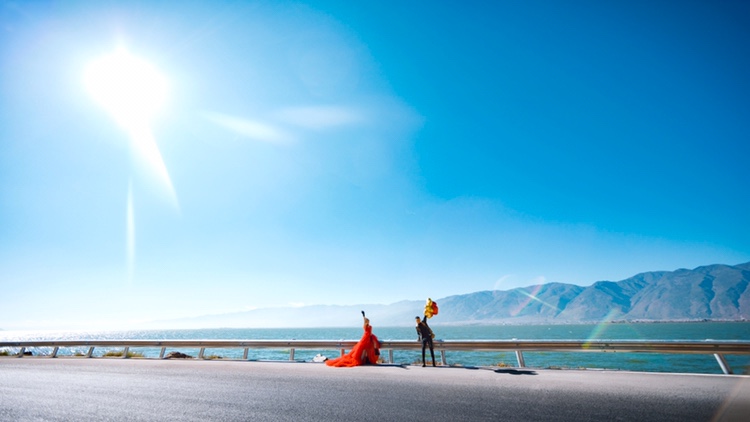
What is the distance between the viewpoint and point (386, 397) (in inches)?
256

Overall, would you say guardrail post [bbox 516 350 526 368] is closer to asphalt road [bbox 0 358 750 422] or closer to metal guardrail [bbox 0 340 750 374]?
metal guardrail [bbox 0 340 750 374]

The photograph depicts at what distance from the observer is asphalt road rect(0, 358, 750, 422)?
17.2 ft

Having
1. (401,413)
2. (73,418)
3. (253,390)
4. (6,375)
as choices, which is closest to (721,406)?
(401,413)

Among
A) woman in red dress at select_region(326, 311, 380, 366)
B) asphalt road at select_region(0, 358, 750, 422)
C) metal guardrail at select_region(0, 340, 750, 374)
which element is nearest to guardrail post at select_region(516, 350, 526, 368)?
metal guardrail at select_region(0, 340, 750, 374)

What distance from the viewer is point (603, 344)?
1005cm

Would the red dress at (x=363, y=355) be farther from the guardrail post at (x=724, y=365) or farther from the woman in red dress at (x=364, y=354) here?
the guardrail post at (x=724, y=365)

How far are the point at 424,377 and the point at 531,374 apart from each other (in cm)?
263

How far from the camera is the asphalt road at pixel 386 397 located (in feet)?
17.2

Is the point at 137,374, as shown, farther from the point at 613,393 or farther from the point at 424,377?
the point at 613,393

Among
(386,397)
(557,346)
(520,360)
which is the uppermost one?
(557,346)

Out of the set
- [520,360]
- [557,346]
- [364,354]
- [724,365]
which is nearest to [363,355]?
[364,354]

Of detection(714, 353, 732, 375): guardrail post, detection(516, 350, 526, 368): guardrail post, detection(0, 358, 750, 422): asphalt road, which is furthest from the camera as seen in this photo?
detection(516, 350, 526, 368): guardrail post

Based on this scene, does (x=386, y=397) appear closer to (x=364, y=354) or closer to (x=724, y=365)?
(x=364, y=354)

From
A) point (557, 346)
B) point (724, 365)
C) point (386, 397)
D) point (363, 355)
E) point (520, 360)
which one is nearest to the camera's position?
point (386, 397)
